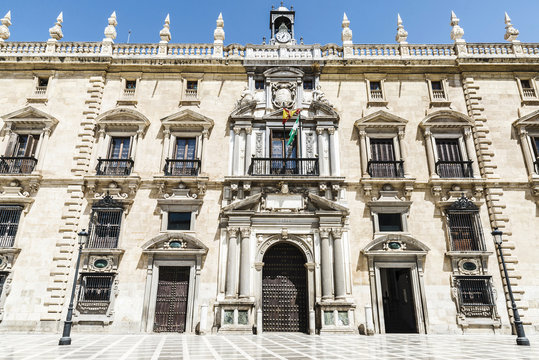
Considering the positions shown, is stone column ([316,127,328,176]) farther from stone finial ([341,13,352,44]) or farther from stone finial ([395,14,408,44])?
stone finial ([395,14,408,44])

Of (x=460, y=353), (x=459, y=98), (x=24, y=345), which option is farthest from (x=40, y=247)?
(x=459, y=98)

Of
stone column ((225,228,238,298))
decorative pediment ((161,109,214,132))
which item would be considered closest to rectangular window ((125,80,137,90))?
decorative pediment ((161,109,214,132))

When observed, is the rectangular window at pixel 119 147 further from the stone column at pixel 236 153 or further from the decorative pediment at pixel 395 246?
the decorative pediment at pixel 395 246

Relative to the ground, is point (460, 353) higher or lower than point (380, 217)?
lower

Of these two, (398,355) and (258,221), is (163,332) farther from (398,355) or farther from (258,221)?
(398,355)

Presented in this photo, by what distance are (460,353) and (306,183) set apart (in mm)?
8843

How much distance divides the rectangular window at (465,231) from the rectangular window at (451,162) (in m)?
1.91

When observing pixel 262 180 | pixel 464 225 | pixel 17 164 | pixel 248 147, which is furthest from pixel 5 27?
pixel 464 225

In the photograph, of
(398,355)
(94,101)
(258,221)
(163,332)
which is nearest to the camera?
(398,355)

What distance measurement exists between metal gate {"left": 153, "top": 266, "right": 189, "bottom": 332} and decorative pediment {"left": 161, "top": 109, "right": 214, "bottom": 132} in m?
6.78

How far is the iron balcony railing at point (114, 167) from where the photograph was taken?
16.1 metres

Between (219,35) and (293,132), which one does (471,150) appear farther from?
(219,35)

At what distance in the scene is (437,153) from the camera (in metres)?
16.5

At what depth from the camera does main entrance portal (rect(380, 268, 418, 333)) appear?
17000mm
